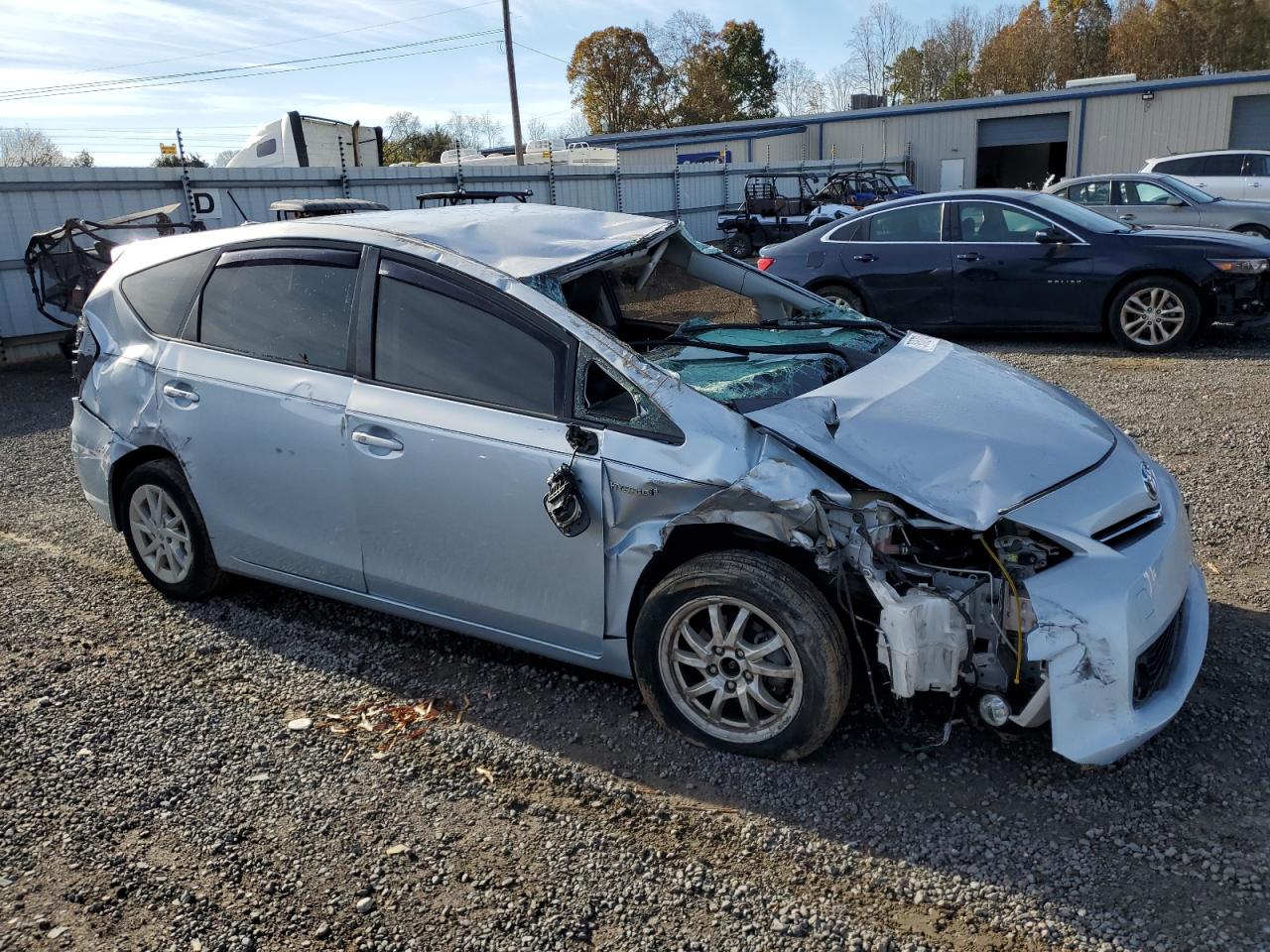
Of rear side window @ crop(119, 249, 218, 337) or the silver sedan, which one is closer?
rear side window @ crop(119, 249, 218, 337)

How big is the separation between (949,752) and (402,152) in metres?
60.4

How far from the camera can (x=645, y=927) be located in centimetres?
259

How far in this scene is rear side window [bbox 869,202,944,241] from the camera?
9.87 meters

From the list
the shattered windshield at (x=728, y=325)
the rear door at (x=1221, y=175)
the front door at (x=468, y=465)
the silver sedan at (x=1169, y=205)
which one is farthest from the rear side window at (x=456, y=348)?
the rear door at (x=1221, y=175)

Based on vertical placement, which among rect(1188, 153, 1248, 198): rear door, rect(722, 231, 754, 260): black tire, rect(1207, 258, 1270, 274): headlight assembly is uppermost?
rect(1188, 153, 1248, 198): rear door

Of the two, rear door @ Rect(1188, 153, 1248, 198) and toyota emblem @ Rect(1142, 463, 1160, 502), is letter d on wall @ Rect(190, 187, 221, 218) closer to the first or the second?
toyota emblem @ Rect(1142, 463, 1160, 502)

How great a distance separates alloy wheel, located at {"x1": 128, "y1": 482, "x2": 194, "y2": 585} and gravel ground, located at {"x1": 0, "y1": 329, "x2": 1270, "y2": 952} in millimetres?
325

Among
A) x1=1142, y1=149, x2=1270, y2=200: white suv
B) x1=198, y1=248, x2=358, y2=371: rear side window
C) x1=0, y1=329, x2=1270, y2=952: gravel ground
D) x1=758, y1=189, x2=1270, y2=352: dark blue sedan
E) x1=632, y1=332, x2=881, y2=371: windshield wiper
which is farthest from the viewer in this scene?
x1=1142, y1=149, x2=1270, y2=200: white suv

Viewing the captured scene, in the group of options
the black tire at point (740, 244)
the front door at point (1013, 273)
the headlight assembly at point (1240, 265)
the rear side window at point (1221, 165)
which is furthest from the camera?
the black tire at point (740, 244)

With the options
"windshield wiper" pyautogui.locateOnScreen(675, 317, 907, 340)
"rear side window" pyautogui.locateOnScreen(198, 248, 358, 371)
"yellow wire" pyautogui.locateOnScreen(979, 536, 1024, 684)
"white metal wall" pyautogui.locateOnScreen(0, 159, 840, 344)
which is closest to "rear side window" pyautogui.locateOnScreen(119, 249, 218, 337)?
"rear side window" pyautogui.locateOnScreen(198, 248, 358, 371)

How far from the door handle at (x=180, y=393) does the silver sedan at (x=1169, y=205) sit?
42.7 ft

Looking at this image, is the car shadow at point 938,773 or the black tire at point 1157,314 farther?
the black tire at point 1157,314

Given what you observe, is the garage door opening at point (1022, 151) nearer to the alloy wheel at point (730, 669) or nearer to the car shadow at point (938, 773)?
the car shadow at point (938, 773)

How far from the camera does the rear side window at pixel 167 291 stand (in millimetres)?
4352
